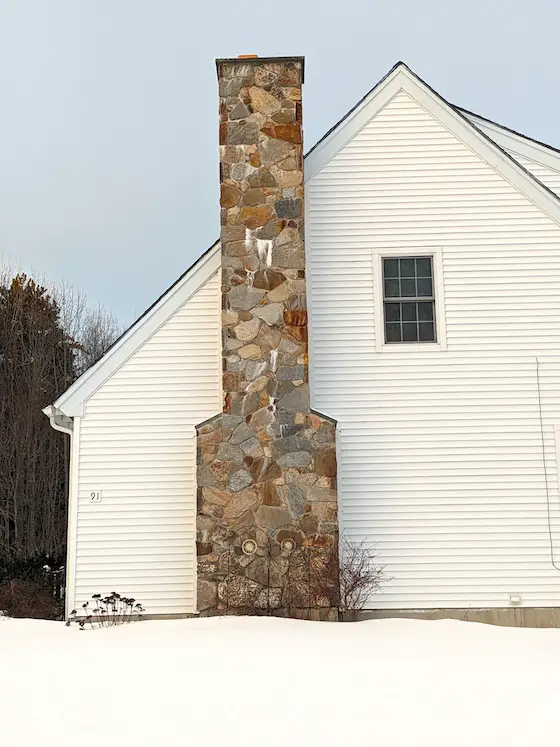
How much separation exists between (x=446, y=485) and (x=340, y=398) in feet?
5.77

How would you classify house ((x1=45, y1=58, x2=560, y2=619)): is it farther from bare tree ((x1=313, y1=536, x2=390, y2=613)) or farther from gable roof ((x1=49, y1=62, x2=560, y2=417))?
bare tree ((x1=313, y1=536, x2=390, y2=613))

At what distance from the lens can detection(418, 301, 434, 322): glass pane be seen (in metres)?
11.4

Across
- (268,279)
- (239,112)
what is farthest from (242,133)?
(268,279)

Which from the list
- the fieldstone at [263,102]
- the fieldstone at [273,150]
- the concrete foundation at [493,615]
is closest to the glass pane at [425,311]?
the fieldstone at [273,150]

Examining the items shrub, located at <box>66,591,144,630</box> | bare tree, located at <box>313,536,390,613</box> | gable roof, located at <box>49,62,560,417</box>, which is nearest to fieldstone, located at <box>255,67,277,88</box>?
gable roof, located at <box>49,62,560,417</box>

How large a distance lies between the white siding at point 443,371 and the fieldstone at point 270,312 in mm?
801

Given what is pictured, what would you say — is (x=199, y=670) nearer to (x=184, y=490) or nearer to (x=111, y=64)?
(x=184, y=490)

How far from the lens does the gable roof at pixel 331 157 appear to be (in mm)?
11312

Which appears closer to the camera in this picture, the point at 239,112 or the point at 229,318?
the point at 229,318

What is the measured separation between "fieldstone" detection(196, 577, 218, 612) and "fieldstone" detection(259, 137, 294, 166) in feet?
17.5

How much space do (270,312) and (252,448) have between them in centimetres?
173

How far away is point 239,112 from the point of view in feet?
36.5

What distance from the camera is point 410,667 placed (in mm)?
6305

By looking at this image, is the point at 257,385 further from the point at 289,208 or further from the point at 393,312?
the point at 289,208
